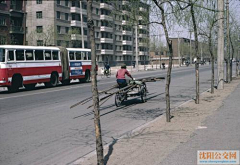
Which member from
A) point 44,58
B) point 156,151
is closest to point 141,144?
point 156,151

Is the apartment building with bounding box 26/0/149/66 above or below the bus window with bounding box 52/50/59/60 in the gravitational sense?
above

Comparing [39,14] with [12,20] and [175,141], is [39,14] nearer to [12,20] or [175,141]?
[12,20]

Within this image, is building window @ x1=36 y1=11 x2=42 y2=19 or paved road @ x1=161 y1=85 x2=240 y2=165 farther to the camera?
building window @ x1=36 y1=11 x2=42 y2=19

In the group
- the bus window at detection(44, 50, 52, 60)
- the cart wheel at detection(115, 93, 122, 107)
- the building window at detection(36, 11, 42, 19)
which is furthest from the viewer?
the building window at detection(36, 11, 42, 19)

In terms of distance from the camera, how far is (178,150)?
5.59 m

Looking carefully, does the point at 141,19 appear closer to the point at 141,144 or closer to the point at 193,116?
the point at 193,116

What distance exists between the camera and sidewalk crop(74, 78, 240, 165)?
5.22 metres

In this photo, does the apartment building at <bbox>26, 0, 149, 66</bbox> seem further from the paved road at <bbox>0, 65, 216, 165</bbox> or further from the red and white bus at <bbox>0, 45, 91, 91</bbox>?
the paved road at <bbox>0, 65, 216, 165</bbox>

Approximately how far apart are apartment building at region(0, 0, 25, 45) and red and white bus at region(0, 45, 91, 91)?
24.2 meters

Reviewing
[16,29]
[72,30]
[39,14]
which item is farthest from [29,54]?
[39,14]

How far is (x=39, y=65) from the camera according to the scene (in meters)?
22.0

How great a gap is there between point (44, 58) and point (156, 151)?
60.7 ft

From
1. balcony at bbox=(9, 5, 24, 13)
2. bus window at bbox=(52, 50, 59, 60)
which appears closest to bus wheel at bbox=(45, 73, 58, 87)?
bus window at bbox=(52, 50, 59, 60)

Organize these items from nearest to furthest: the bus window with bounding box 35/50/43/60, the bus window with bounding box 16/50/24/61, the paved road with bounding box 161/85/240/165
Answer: the paved road with bounding box 161/85/240/165
the bus window with bounding box 16/50/24/61
the bus window with bounding box 35/50/43/60
